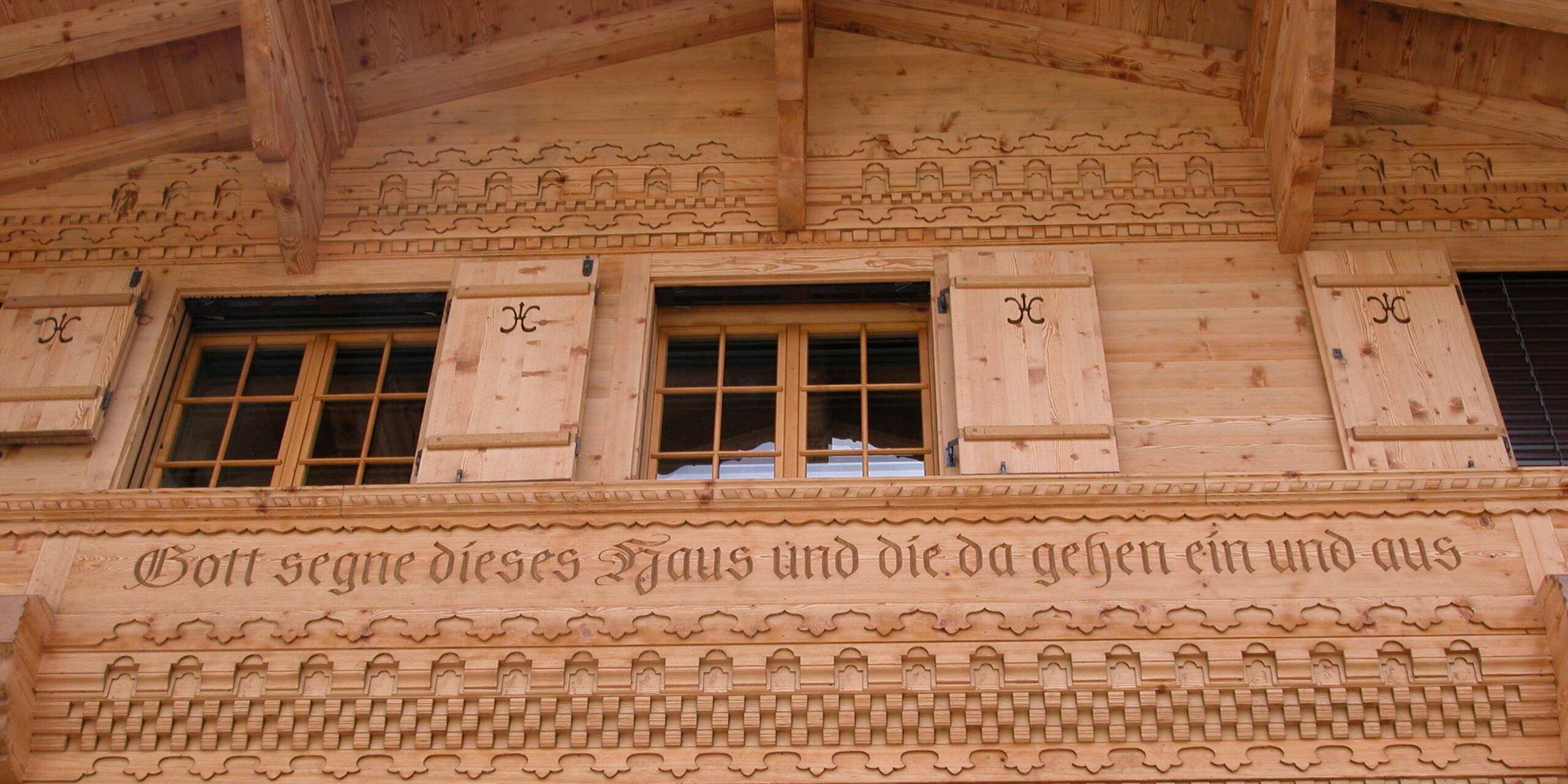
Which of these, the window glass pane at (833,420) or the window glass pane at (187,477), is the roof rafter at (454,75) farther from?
the window glass pane at (833,420)

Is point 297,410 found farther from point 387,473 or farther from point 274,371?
point 387,473

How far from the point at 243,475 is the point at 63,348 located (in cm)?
104

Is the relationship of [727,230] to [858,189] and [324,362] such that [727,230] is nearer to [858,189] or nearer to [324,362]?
[858,189]

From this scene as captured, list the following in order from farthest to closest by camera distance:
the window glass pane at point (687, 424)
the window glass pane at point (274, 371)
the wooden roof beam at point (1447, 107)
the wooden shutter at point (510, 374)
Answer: the wooden roof beam at point (1447, 107) < the window glass pane at point (274, 371) < the window glass pane at point (687, 424) < the wooden shutter at point (510, 374)

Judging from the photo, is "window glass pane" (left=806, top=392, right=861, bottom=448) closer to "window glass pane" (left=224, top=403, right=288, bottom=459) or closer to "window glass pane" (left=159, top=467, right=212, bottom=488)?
"window glass pane" (left=224, top=403, right=288, bottom=459)

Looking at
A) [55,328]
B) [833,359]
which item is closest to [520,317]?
[833,359]

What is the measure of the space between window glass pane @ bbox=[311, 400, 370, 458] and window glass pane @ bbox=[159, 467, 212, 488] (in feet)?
1.59

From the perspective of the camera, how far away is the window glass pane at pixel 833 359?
7.88 meters

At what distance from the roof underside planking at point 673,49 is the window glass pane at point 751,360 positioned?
0.63 meters

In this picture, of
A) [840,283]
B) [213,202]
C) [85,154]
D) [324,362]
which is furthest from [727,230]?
[85,154]

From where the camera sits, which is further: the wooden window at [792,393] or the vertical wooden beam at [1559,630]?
the wooden window at [792,393]

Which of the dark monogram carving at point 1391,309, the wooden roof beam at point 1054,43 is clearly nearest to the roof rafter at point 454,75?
the wooden roof beam at point 1054,43

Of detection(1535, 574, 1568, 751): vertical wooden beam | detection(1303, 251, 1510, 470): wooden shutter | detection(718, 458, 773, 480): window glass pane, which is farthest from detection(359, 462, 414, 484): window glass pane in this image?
detection(1535, 574, 1568, 751): vertical wooden beam

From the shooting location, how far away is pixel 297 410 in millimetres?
7820
